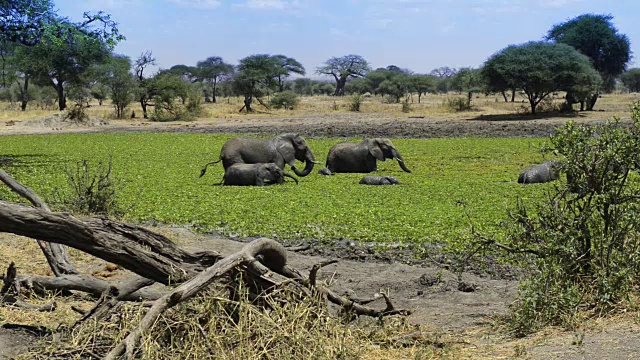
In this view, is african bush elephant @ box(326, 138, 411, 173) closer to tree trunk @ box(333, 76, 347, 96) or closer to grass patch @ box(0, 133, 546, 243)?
grass patch @ box(0, 133, 546, 243)

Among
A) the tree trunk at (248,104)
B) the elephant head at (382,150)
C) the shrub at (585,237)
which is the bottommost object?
the tree trunk at (248,104)

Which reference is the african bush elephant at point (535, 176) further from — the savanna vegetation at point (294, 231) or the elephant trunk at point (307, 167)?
the elephant trunk at point (307, 167)

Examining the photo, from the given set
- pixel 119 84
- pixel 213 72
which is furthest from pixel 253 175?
pixel 213 72

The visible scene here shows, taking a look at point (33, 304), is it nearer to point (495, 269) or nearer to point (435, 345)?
point (435, 345)

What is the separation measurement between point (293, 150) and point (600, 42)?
42.4 m

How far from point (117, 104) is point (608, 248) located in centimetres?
4510

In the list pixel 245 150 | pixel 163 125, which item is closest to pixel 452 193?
pixel 245 150

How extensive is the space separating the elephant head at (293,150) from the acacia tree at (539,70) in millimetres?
26809

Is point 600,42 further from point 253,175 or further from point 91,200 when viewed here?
point 91,200

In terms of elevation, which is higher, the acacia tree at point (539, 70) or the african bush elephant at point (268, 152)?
the acacia tree at point (539, 70)

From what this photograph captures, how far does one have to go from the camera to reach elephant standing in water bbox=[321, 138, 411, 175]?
1899 cm

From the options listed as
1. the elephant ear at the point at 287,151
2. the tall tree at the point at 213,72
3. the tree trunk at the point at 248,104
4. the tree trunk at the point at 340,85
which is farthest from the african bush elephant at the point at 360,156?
the tree trunk at the point at 340,85

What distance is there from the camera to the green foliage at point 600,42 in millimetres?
54781

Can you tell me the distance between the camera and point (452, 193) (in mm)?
A: 14141
